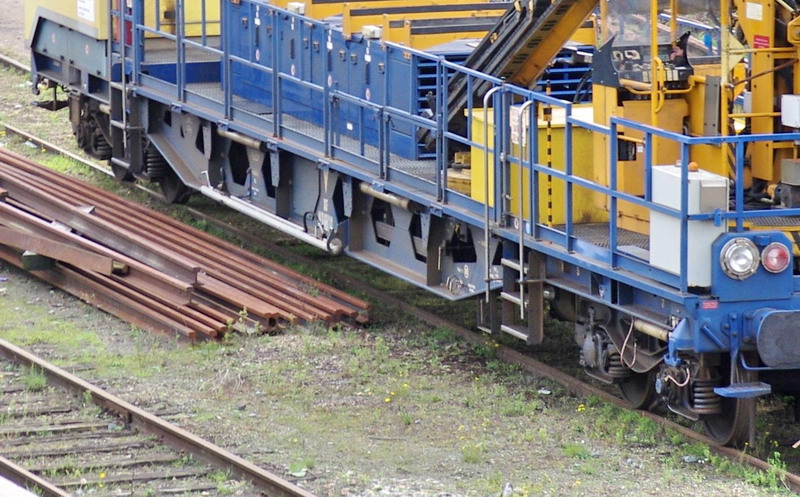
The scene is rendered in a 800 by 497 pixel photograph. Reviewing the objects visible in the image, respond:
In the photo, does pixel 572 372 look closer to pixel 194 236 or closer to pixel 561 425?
pixel 561 425

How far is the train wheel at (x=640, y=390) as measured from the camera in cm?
1041

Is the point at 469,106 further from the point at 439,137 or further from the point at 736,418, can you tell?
the point at 736,418

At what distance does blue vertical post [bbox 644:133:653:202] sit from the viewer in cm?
954

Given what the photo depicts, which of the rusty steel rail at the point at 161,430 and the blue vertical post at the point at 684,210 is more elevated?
the blue vertical post at the point at 684,210

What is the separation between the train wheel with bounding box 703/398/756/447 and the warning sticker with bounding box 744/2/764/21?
242cm

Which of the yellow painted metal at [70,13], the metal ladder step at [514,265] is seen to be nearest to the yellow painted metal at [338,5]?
the yellow painted metal at [70,13]

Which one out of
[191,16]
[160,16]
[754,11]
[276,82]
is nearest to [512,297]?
[754,11]

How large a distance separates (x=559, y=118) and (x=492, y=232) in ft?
3.13

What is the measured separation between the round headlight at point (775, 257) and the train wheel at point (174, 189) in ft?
27.7

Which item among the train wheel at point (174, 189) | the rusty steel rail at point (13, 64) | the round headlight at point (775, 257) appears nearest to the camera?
the round headlight at point (775, 257)

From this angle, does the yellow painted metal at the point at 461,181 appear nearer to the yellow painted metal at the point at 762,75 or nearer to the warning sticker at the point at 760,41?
the yellow painted metal at the point at 762,75

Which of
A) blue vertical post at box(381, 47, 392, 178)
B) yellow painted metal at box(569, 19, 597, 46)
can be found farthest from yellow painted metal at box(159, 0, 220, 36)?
yellow painted metal at box(569, 19, 597, 46)

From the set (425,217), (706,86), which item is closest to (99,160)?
(425,217)

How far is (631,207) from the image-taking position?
10.5 meters
